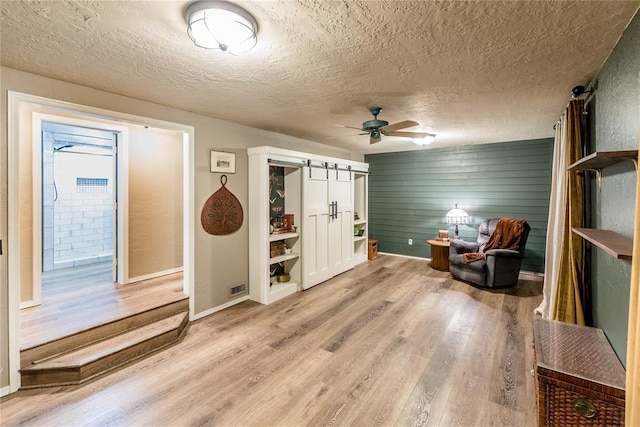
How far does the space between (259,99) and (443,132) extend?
9.65ft

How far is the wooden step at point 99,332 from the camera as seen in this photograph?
91.9 inches

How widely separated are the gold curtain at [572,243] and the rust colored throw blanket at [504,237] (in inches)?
73.5

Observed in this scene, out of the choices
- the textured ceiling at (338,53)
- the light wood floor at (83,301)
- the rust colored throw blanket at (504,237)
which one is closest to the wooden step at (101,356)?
the light wood floor at (83,301)

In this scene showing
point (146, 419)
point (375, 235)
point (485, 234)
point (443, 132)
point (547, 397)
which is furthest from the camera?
point (375, 235)

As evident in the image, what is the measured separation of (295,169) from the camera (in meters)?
4.53

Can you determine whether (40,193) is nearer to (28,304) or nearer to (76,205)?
(28,304)

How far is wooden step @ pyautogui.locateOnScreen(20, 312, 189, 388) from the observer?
2258 mm

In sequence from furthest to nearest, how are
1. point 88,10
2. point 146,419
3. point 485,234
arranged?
point 485,234
point 146,419
point 88,10

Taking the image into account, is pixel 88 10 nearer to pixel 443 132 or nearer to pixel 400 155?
pixel 443 132

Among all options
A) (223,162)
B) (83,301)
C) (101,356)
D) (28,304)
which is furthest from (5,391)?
(223,162)

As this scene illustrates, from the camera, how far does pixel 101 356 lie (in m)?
2.42

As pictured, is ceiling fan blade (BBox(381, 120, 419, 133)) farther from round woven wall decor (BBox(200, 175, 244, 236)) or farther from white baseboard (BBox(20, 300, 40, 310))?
white baseboard (BBox(20, 300, 40, 310))

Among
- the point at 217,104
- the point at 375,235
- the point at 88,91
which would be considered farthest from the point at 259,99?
the point at 375,235

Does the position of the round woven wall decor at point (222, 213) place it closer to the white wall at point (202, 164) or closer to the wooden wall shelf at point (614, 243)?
the white wall at point (202, 164)
